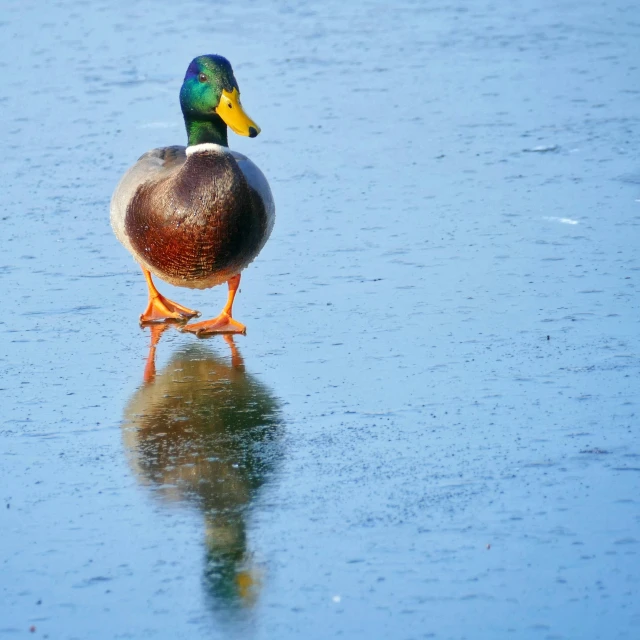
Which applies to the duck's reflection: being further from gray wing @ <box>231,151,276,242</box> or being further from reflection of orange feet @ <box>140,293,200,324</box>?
gray wing @ <box>231,151,276,242</box>

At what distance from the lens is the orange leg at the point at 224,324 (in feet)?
16.2

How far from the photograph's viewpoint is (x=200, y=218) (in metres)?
4.88

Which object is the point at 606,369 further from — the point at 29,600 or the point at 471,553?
the point at 29,600

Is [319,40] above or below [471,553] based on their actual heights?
below

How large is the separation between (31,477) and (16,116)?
480cm

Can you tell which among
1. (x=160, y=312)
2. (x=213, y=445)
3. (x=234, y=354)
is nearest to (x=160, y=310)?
(x=160, y=312)

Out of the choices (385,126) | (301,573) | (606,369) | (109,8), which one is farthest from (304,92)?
(301,573)

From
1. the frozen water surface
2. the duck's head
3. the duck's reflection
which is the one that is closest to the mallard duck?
the duck's head

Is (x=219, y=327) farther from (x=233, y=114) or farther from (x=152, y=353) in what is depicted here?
(x=233, y=114)

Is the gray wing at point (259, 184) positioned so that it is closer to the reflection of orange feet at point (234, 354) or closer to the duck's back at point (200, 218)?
the duck's back at point (200, 218)

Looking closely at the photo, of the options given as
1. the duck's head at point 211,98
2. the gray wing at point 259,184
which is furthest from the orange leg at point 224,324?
the duck's head at point 211,98

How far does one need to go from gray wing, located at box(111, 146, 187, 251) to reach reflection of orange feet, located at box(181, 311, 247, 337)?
461mm

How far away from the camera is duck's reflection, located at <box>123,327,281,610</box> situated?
124 inches

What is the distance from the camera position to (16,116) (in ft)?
26.3
